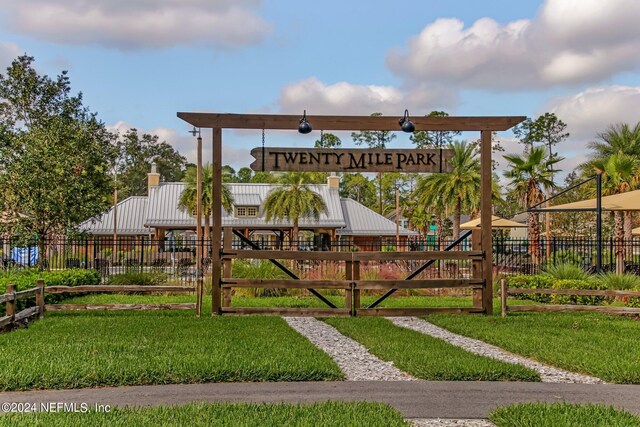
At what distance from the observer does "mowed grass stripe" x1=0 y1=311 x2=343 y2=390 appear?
665 cm

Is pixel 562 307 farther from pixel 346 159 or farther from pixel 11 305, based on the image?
pixel 11 305

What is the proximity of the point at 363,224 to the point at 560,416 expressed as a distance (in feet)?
139

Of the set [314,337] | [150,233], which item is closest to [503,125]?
[314,337]

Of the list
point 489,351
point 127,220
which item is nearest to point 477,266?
point 489,351

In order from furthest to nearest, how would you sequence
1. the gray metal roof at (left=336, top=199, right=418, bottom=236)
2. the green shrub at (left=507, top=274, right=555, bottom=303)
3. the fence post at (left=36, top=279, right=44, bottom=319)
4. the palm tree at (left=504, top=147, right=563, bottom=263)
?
the gray metal roof at (left=336, top=199, right=418, bottom=236), the palm tree at (left=504, top=147, right=563, bottom=263), the green shrub at (left=507, top=274, right=555, bottom=303), the fence post at (left=36, top=279, right=44, bottom=319)

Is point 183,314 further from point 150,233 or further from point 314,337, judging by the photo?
point 150,233

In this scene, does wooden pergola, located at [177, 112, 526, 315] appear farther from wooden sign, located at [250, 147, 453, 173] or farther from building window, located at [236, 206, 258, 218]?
building window, located at [236, 206, 258, 218]

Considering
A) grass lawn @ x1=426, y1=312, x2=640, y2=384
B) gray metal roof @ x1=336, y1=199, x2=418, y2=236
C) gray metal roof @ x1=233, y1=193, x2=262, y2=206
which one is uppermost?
gray metal roof @ x1=233, y1=193, x2=262, y2=206

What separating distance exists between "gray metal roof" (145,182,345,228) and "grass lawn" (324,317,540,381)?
33483mm

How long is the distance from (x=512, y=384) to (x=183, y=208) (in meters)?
38.5

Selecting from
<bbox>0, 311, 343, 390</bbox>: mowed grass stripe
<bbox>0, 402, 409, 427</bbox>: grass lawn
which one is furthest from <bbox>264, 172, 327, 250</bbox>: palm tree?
<bbox>0, 402, 409, 427</bbox>: grass lawn

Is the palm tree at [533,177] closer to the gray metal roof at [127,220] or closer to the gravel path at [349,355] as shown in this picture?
the gravel path at [349,355]

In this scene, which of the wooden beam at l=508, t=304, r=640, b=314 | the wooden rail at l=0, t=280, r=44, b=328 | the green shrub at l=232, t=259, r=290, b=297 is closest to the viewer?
the wooden rail at l=0, t=280, r=44, b=328

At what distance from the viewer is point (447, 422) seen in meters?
5.34
